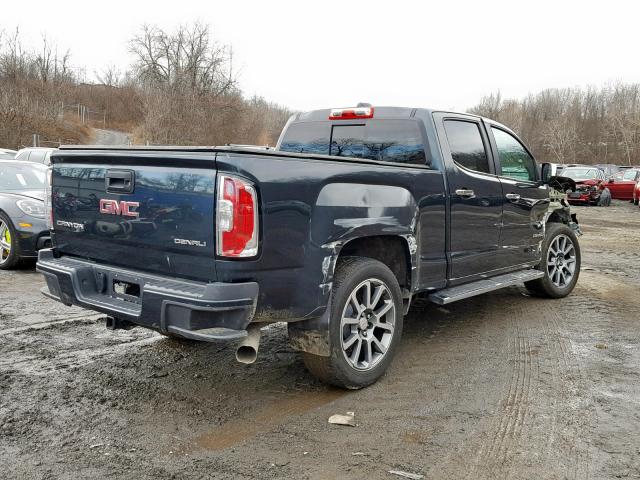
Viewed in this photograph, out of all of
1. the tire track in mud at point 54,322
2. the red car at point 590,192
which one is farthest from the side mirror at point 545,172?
A: the red car at point 590,192

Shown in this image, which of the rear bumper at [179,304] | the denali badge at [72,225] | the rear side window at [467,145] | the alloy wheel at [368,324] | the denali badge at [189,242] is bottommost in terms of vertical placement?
the alloy wheel at [368,324]

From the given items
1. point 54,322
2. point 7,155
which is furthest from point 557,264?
point 7,155

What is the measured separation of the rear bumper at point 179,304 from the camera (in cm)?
305

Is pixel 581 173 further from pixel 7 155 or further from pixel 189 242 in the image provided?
pixel 189 242

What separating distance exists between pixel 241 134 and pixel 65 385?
44306mm

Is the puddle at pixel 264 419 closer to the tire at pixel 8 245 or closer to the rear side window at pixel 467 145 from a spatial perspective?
the rear side window at pixel 467 145

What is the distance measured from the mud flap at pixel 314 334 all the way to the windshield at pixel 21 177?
6375 millimetres

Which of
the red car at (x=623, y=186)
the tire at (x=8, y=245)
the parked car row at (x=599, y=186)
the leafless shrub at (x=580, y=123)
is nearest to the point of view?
the tire at (x=8, y=245)

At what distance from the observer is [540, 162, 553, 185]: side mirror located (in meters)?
6.13

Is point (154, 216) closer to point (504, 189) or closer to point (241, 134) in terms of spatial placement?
point (504, 189)

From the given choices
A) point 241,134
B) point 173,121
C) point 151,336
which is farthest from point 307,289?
point 241,134

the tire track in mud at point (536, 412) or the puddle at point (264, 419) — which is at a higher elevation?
the tire track in mud at point (536, 412)

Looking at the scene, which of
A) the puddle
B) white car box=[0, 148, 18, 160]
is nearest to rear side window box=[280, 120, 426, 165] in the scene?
the puddle

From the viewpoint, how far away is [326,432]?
3.33 meters
